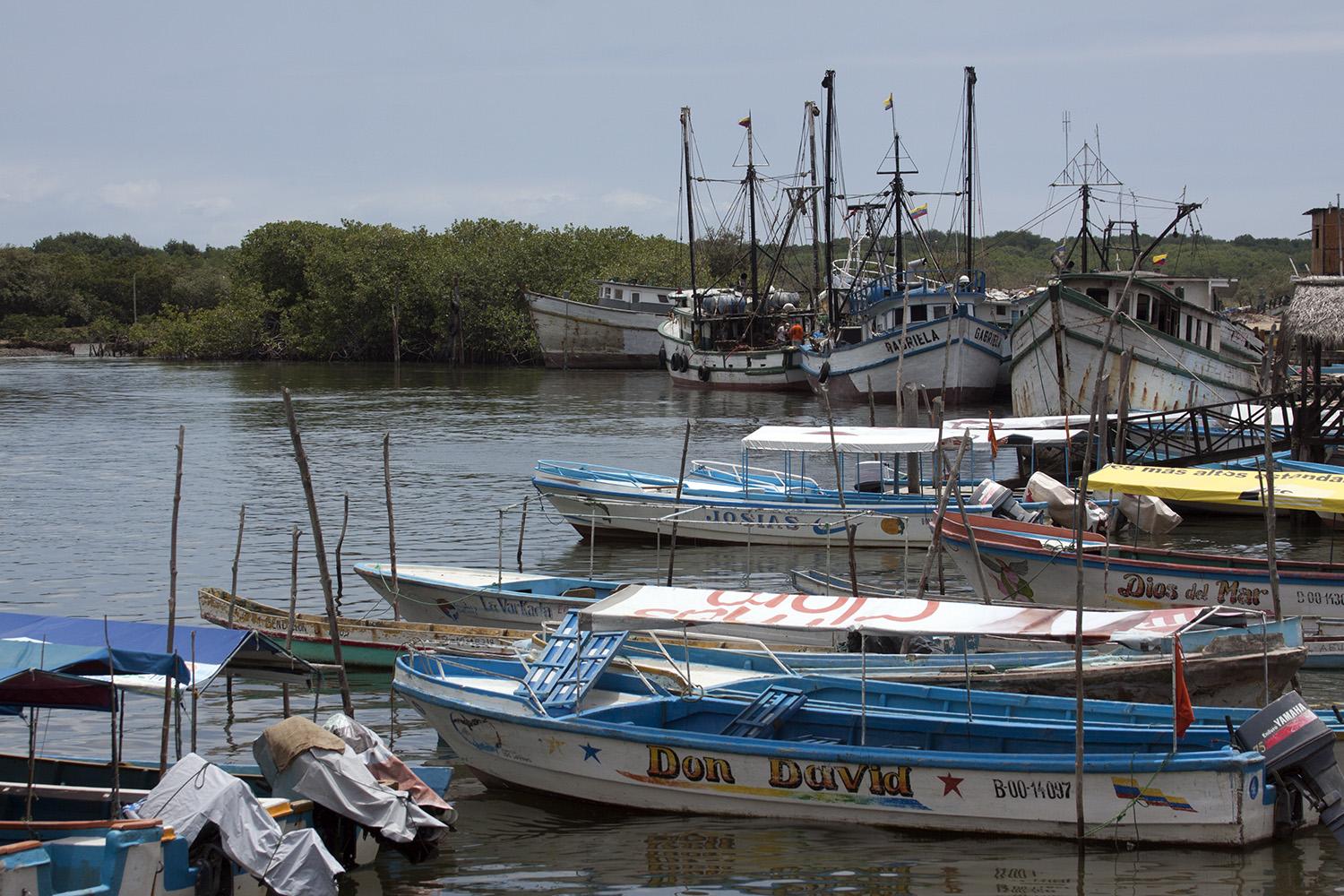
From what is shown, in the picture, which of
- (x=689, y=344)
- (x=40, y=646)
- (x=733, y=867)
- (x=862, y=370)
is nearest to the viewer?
(x=40, y=646)

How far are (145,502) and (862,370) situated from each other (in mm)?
32230

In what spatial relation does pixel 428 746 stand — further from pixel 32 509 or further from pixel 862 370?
pixel 862 370

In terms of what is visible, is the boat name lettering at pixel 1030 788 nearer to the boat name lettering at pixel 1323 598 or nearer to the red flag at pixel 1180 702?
the red flag at pixel 1180 702

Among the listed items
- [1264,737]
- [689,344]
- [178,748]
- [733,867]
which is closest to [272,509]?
[178,748]

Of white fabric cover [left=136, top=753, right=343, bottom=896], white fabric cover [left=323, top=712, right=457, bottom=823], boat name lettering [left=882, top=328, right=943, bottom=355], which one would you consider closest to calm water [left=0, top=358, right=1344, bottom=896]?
white fabric cover [left=323, top=712, right=457, bottom=823]

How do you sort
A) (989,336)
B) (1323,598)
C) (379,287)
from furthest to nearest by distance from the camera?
1. (379,287)
2. (989,336)
3. (1323,598)

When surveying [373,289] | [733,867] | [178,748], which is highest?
[373,289]

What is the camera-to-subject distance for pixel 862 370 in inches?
2237

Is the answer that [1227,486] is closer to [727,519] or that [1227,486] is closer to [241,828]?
[727,519]

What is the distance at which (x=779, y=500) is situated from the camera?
26156 millimetres

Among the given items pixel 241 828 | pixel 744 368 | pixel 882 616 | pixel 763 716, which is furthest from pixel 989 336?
pixel 241 828

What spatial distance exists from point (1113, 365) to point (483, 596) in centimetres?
2817

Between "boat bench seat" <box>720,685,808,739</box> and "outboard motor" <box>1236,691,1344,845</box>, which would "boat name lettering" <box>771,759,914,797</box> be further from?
"outboard motor" <box>1236,691,1344,845</box>

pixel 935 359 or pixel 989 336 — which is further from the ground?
pixel 989 336
